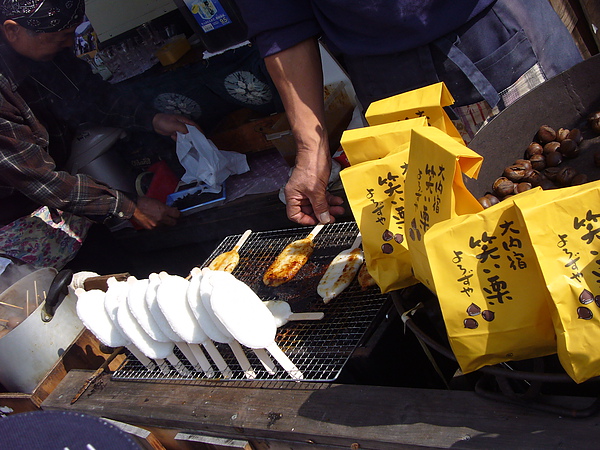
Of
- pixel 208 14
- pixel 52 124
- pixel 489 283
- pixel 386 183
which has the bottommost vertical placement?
pixel 489 283

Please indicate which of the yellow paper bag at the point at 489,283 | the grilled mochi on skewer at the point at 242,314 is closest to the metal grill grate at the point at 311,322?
the grilled mochi on skewer at the point at 242,314

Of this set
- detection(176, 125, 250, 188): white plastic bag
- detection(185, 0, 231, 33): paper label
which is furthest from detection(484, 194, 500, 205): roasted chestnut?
detection(185, 0, 231, 33): paper label

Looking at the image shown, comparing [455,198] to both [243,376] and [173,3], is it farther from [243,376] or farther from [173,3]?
[173,3]

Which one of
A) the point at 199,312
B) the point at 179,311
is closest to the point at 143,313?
the point at 179,311

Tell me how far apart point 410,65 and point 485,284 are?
166 centimetres

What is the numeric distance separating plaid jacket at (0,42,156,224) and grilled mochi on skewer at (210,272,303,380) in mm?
3059

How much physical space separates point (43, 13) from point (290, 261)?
3.38 meters

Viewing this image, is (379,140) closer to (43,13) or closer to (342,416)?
(342,416)

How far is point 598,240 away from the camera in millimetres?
1178

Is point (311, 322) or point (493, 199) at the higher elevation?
point (493, 199)

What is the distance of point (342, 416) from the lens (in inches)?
80.0

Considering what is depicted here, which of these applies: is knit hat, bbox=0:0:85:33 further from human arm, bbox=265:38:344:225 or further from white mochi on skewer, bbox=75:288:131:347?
white mochi on skewer, bbox=75:288:131:347

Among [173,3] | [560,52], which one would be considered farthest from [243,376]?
[173,3]

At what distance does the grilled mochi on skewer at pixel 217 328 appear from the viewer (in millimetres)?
2240
